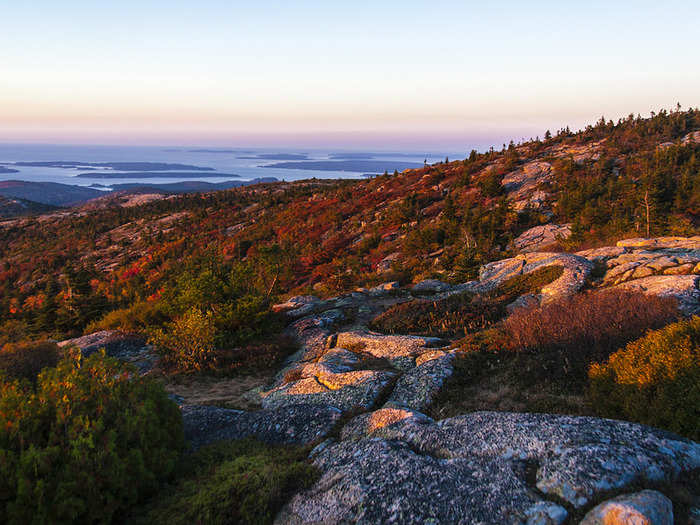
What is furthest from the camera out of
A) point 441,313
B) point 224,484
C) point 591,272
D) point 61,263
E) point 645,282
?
point 61,263

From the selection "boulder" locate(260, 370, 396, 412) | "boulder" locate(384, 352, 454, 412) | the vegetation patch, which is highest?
the vegetation patch

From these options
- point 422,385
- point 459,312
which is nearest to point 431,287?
point 459,312

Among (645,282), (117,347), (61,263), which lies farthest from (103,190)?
(645,282)

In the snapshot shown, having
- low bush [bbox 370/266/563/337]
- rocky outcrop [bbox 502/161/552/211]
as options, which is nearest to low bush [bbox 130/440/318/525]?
low bush [bbox 370/266/563/337]

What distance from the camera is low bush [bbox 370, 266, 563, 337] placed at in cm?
1091

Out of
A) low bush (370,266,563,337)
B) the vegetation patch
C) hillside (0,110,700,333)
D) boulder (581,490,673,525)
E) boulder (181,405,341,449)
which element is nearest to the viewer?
boulder (581,490,673,525)

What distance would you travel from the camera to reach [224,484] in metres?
4.19

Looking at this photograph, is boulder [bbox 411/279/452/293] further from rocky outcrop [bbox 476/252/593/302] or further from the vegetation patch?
the vegetation patch

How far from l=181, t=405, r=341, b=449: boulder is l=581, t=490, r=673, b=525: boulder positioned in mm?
3767

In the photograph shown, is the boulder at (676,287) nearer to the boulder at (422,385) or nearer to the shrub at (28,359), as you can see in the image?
the boulder at (422,385)

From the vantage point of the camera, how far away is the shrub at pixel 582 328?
7004mm

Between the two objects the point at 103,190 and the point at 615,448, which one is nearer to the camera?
the point at 615,448

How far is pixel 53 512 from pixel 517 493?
178 inches

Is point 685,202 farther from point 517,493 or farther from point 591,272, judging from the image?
point 517,493
